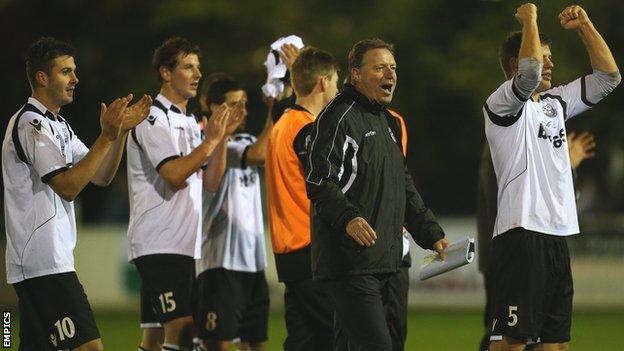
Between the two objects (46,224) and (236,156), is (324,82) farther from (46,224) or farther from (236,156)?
(46,224)

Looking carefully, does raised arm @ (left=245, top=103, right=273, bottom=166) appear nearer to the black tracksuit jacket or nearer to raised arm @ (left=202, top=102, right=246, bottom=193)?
raised arm @ (left=202, top=102, right=246, bottom=193)

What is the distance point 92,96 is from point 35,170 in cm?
1855

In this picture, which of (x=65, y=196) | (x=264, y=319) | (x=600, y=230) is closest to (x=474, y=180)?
(x=600, y=230)

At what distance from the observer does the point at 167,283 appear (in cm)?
866

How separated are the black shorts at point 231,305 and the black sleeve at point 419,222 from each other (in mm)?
2509

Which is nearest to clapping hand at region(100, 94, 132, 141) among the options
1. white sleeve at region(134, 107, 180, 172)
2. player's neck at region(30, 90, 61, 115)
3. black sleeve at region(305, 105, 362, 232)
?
player's neck at region(30, 90, 61, 115)

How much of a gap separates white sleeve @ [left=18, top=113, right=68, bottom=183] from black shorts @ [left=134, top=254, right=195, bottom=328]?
1.52m

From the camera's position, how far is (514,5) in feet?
80.6

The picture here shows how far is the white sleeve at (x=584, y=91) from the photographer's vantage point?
330 inches

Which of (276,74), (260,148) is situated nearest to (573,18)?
(276,74)

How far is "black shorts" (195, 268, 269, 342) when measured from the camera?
976cm

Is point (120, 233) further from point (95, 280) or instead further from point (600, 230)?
point (600, 230)

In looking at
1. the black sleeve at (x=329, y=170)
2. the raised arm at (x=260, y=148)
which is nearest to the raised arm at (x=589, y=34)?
the black sleeve at (x=329, y=170)

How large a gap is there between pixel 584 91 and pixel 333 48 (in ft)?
55.1
